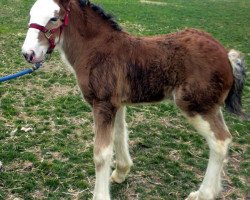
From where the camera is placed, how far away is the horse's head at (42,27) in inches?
136

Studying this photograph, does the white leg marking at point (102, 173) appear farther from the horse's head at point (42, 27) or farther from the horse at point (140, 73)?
the horse's head at point (42, 27)

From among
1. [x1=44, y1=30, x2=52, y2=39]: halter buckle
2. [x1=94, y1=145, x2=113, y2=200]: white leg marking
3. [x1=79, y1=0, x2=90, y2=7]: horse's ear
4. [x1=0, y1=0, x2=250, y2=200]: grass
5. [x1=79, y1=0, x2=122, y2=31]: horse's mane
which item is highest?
[x1=79, y1=0, x2=90, y2=7]: horse's ear

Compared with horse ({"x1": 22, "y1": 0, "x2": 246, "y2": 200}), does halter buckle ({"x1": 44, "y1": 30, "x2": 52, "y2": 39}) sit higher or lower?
higher

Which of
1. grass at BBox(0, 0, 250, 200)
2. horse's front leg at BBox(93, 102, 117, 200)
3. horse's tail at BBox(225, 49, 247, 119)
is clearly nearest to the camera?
horse's front leg at BBox(93, 102, 117, 200)

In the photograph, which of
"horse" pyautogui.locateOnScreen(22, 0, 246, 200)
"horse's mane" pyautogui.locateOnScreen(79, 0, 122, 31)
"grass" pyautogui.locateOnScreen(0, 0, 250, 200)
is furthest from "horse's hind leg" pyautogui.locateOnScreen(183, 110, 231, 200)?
"horse's mane" pyautogui.locateOnScreen(79, 0, 122, 31)

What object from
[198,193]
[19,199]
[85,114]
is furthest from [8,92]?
[198,193]

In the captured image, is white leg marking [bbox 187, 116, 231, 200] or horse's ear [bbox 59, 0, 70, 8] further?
white leg marking [bbox 187, 116, 231, 200]

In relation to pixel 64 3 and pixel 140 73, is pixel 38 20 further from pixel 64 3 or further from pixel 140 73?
pixel 140 73

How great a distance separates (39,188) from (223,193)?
2.12m

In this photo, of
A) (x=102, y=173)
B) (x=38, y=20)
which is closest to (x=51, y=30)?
(x=38, y=20)

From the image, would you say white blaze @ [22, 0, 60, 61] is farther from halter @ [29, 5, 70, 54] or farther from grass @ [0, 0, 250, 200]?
grass @ [0, 0, 250, 200]

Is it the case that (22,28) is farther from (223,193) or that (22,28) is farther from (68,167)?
(223,193)

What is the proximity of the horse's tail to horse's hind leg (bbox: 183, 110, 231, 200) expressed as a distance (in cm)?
24

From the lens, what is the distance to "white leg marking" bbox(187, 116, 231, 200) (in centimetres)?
383
